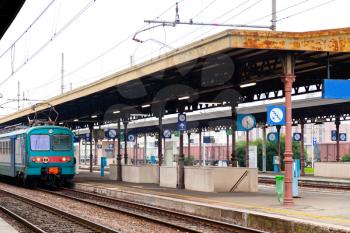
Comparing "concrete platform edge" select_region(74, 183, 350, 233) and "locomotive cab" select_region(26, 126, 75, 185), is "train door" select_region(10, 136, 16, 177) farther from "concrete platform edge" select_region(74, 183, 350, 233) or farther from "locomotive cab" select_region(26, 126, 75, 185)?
"concrete platform edge" select_region(74, 183, 350, 233)

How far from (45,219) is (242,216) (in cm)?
544

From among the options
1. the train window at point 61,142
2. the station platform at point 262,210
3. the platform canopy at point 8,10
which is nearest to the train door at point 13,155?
the train window at point 61,142

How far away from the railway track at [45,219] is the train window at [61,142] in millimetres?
5313

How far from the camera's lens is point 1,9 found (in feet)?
35.8

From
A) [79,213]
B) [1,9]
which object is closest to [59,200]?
[79,213]

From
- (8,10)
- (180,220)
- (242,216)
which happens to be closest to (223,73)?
(180,220)

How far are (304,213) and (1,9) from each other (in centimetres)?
823

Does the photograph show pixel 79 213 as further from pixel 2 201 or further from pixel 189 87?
pixel 189 87

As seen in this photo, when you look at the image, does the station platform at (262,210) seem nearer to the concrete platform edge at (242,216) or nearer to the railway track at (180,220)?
the concrete platform edge at (242,216)

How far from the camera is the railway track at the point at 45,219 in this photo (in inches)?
536

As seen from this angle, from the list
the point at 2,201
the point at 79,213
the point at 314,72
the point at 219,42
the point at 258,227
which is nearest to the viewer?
the point at 258,227

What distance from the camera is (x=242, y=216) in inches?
561

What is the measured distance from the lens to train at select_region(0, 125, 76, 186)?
87.1 ft

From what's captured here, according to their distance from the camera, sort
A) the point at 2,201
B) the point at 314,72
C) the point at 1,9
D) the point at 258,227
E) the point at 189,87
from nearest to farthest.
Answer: the point at 1,9
the point at 258,227
the point at 314,72
the point at 2,201
the point at 189,87
